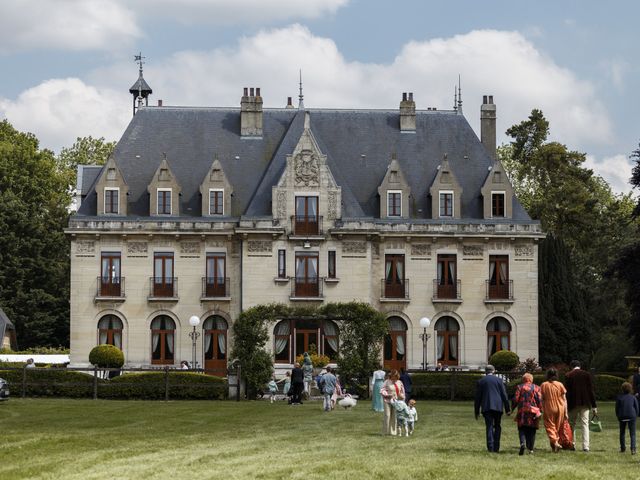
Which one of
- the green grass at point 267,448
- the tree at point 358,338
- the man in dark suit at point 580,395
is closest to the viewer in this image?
the green grass at point 267,448

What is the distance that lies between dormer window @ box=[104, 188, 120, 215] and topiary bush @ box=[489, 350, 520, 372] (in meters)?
20.9

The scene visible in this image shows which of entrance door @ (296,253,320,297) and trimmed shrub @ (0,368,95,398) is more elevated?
entrance door @ (296,253,320,297)

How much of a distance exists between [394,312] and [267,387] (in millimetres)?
14967

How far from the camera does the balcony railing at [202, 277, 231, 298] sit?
71438mm

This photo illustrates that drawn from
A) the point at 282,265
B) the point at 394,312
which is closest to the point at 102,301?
the point at 282,265

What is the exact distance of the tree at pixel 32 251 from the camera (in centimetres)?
9081

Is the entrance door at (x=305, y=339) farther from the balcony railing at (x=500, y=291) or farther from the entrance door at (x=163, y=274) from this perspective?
the balcony railing at (x=500, y=291)

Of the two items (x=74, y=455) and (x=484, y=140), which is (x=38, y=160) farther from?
(x=74, y=455)

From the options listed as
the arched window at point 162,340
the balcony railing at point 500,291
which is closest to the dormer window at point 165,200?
the arched window at point 162,340

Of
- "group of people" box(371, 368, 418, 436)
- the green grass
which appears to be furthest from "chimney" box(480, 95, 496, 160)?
"group of people" box(371, 368, 418, 436)

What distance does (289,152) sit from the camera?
73.4 meters

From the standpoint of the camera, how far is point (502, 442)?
33500 mm

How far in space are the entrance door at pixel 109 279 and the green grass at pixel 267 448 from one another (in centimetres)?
2553

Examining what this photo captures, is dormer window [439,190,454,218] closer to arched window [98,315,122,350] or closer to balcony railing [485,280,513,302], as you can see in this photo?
balcony railing [485,280,513,302]
